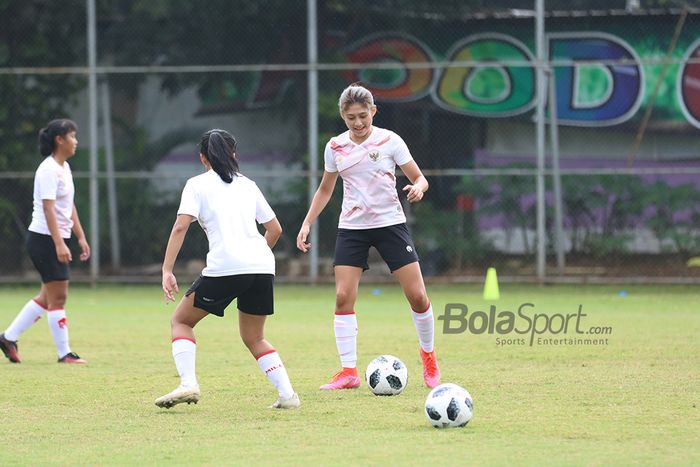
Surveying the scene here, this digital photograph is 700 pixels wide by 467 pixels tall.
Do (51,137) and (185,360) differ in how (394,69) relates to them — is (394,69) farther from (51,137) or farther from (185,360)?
(185,360)

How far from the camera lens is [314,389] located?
8602 mm

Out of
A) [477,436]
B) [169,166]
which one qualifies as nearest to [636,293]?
[169,166]

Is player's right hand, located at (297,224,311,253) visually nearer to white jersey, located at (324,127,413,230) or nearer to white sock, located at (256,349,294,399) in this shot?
white jersey, located at (324,127,413,230)

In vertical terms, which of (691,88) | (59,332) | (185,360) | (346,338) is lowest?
(59,332)

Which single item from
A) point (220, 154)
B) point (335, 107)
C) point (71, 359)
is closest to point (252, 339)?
point (220, 154)

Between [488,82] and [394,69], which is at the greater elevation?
[394,69]

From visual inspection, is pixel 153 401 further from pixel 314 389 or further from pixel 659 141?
pixel 659 141

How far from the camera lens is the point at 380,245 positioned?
Result: 346 inches

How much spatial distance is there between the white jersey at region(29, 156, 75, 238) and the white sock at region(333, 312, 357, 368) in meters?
3.08

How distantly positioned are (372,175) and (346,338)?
3.80 feet

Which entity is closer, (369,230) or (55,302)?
(369,230)

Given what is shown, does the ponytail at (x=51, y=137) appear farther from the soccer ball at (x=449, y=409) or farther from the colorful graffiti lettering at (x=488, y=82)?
the colorful graffiti lettering at (x=488, y=82)

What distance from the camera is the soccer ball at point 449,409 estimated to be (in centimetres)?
675

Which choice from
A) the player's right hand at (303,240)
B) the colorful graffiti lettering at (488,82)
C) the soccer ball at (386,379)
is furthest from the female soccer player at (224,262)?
the colorful graffiti lettering at (488,82)
